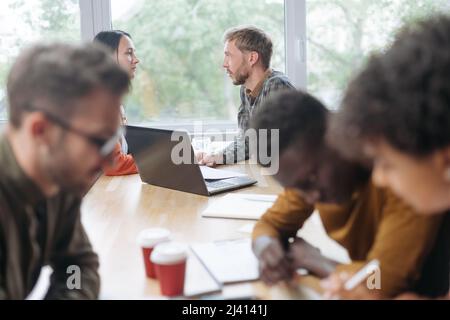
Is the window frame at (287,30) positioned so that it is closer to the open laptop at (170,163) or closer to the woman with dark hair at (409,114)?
the open laptop at (170,163)

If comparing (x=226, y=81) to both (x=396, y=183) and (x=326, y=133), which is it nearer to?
(x=326, y=133)

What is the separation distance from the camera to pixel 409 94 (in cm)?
73

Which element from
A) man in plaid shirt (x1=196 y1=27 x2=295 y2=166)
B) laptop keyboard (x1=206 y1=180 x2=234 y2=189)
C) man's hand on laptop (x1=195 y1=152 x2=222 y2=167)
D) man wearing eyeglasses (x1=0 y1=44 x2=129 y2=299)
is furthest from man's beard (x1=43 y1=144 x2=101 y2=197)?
man in plaid shirt (x1=196 y1=27 x2=295 y2=166)

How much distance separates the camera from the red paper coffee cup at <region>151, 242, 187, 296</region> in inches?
42.6

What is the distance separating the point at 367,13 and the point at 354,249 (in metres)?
2.79

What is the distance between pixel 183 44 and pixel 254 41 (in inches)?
29.7

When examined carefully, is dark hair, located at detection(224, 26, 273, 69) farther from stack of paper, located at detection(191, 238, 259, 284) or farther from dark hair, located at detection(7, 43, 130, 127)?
dark hair, located at detection(7, 43, 130, 127)

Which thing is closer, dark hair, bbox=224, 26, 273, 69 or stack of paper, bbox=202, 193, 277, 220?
stack of paper, bbox=202, 193, 277, 220

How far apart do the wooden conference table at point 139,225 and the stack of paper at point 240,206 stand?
0.11 feet

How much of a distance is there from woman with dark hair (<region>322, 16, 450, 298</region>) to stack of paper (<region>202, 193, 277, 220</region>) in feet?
2.64

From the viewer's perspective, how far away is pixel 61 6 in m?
3.53

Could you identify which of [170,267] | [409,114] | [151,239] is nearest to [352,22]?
[151,239]

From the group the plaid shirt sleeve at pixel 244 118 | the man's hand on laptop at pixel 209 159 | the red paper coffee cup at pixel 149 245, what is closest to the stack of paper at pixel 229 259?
the red paper coffee cup at pixel 149 245
